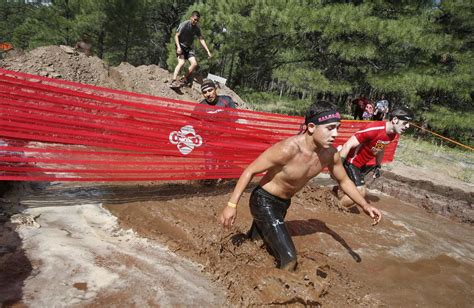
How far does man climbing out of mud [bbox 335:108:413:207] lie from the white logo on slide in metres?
2.08

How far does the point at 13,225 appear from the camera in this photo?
308cm

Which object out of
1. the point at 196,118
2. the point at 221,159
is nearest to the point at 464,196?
the point at 221,159

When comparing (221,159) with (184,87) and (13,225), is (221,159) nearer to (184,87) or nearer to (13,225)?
(13,225)

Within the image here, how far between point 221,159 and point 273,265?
7.56ft

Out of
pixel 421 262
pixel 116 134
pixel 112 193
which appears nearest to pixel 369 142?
pixel 421 262

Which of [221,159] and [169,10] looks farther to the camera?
[169,10]

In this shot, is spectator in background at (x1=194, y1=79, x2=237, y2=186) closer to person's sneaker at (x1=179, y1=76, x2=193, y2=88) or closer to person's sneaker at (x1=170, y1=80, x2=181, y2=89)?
person's sneaker at (x1=170, y1=80, x2=181, y2=89)

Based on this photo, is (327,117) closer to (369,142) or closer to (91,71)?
(369,142)

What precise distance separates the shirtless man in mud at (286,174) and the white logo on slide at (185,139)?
182 centimetres

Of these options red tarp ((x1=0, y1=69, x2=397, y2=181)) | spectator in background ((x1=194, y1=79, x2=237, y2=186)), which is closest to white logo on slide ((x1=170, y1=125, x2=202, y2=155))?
red tarp ((x1=0, y1=69, x2=397, y2=181))

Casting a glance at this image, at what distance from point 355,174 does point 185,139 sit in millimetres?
2543

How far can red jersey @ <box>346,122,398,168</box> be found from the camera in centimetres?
468

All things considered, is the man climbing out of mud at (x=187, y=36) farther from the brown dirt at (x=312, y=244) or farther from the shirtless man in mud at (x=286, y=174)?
the shirtless man in mud at (x=286, y=174)

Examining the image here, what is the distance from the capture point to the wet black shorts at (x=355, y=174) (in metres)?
4.89
